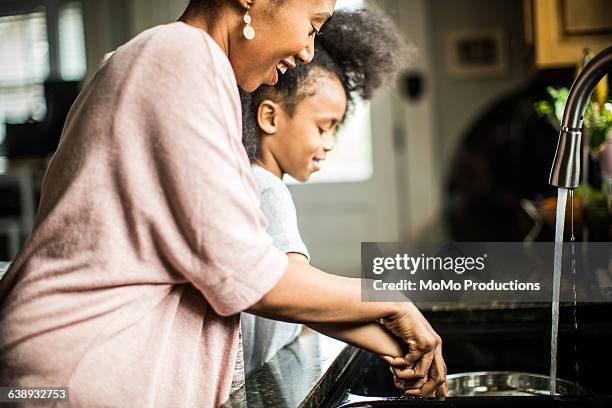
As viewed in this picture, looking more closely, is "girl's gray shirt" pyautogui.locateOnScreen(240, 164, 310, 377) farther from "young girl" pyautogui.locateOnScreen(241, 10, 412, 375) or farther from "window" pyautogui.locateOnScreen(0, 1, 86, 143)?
"window" pyautogui.locateOnScreen(0, 1, 86, 143)

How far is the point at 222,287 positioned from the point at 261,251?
0.15ft

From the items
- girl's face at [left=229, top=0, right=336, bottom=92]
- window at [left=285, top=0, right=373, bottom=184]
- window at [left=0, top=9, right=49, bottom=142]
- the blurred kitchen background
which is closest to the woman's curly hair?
girl's face at [left=229, top=0, right=336, bottom=92]

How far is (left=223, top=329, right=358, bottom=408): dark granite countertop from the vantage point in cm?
79

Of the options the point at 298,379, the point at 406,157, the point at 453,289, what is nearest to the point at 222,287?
the point at 298,379

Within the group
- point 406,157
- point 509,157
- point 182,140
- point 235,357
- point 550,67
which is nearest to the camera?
point 182,140

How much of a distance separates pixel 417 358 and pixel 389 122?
3.96m

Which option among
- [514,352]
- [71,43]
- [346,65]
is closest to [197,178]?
[346,65]

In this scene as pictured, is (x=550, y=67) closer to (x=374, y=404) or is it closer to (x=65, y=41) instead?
(x=374, y=404)

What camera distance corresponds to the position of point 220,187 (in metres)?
0.68

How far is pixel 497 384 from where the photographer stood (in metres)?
1.13

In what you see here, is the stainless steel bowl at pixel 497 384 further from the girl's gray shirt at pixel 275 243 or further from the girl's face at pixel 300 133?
the girl's face at pixel 300 133

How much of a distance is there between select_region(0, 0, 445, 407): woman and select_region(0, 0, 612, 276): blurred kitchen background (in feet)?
12.2

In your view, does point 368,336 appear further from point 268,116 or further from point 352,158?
point 352,158

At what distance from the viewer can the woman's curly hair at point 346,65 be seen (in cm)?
111
